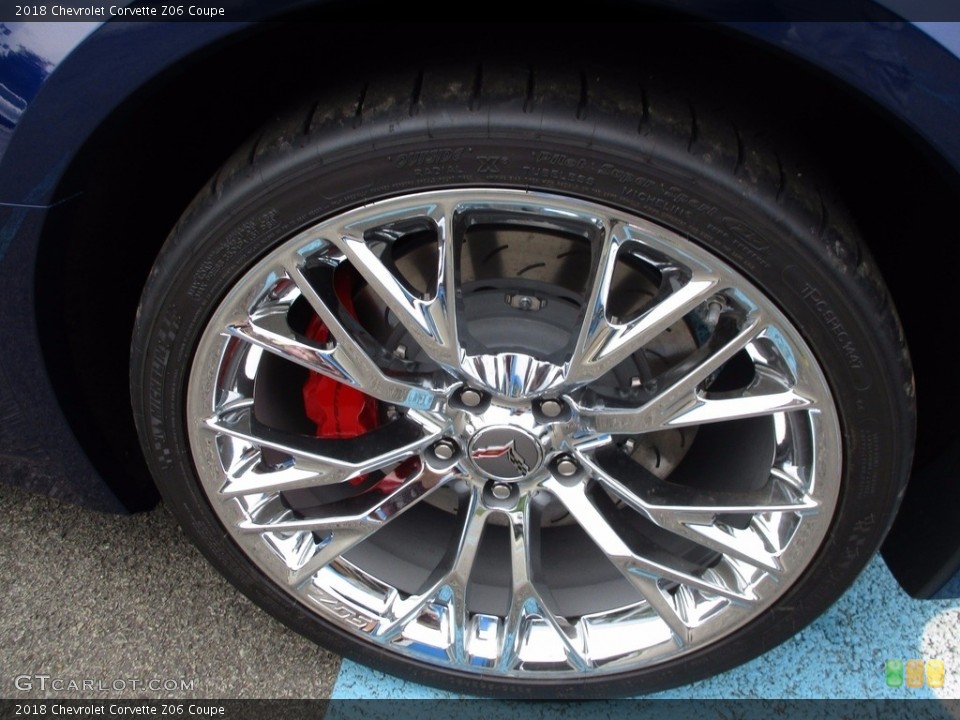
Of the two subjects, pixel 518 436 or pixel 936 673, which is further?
pixel 936 673

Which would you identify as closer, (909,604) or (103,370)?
(103,370)

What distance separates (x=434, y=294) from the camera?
1.33 meters

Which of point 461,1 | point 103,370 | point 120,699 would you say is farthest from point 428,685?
point 461,1

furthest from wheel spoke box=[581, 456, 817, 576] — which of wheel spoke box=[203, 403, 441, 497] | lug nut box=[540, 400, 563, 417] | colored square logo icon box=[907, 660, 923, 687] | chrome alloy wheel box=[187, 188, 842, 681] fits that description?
colored square logo icon box=[907, 660, 923, 687]

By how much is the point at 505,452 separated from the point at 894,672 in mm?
997

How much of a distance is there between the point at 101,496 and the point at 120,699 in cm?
41

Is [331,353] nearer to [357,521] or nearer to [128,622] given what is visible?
[357,521]

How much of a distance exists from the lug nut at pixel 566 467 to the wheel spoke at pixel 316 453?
22cm

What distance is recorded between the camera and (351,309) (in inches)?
62.8

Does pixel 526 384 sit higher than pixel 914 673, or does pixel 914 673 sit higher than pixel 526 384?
pixel 526 384

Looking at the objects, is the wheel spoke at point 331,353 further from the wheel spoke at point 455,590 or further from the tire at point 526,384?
the wheel spoke at point 455,590

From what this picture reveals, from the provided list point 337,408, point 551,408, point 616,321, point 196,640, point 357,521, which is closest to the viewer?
point 616,321

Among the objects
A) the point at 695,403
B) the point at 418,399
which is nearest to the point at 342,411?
the point at 418,399

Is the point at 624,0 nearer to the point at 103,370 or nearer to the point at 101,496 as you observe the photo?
the point at 103,370
